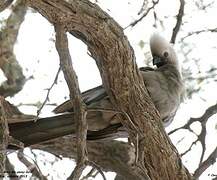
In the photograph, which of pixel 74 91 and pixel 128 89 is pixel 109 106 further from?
pixel 74 91

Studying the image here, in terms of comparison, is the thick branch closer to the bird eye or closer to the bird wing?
the bird wing

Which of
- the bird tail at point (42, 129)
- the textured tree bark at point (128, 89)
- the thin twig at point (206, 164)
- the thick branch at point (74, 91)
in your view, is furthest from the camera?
the thin twig at point (206, 164)

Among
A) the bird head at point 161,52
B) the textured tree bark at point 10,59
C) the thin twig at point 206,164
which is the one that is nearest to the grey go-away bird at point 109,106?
the bird head at point 161,52

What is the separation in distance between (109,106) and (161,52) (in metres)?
0.77

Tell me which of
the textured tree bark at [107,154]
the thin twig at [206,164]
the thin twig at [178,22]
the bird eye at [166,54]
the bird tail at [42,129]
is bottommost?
the thin twig at [206,164]

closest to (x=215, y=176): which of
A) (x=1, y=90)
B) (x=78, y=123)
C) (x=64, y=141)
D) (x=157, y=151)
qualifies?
(x=157, y=151)

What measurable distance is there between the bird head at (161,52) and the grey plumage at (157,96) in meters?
0.04

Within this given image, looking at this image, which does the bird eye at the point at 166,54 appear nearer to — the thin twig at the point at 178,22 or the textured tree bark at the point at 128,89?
the thin twig at the point at 178,22

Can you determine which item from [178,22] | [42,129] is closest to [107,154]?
[42,129]

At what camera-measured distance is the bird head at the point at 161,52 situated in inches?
156

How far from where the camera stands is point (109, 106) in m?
3.48

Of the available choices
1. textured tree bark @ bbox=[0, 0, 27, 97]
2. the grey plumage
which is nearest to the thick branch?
the grey plumage

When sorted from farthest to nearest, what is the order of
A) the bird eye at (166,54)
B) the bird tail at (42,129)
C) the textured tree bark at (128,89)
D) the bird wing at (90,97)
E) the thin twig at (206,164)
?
1. the bird eye at (166,54)
2. the thin twig at (206,164)
3. the bird wing at (90,97)
4. the bird tail at (42,129)
5. the textured tree bark at (128,89)

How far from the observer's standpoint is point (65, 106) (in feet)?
11.3
